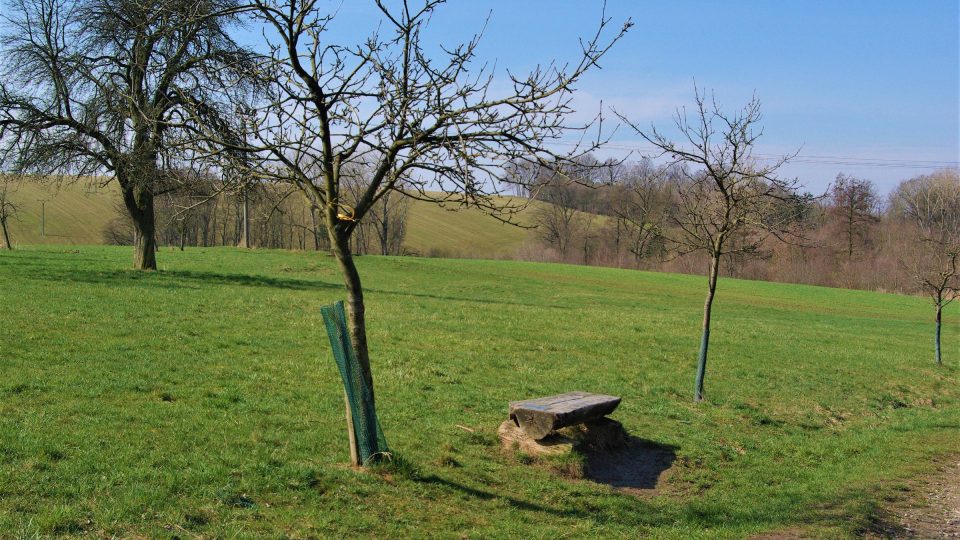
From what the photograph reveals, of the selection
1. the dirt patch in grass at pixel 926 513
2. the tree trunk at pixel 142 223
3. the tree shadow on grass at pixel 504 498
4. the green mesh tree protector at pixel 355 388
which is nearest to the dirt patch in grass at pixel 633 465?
the tree shadow on grass at pixel 504 498

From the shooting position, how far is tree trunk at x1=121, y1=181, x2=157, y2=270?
84.2 ft

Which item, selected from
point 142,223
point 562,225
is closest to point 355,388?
point 142,223

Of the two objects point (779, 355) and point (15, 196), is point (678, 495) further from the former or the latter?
point (15, 196)

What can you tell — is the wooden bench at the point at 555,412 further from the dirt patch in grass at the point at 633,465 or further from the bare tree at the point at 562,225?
the bare tree at the point at 562,225

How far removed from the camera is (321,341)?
1549 centimetres

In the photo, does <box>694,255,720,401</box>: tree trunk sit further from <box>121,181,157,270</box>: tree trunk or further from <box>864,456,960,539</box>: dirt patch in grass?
<box>121,181,157,270</box>: tree trunk

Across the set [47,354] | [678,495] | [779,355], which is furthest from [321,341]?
[779,355]

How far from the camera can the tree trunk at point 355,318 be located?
732 centimetres

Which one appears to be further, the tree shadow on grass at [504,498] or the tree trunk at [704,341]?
the tree trunk at [704,341]

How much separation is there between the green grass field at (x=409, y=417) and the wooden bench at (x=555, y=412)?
0.50 metres

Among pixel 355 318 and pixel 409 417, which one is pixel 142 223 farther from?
pixel 355 318

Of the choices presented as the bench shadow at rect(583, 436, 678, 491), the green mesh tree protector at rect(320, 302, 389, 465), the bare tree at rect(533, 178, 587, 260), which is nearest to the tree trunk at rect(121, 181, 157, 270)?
the bench shadow at rect(583, 436, 678, 491)

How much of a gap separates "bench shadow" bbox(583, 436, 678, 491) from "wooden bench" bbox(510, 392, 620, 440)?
520 millimetres

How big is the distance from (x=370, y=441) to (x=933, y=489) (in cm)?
758
